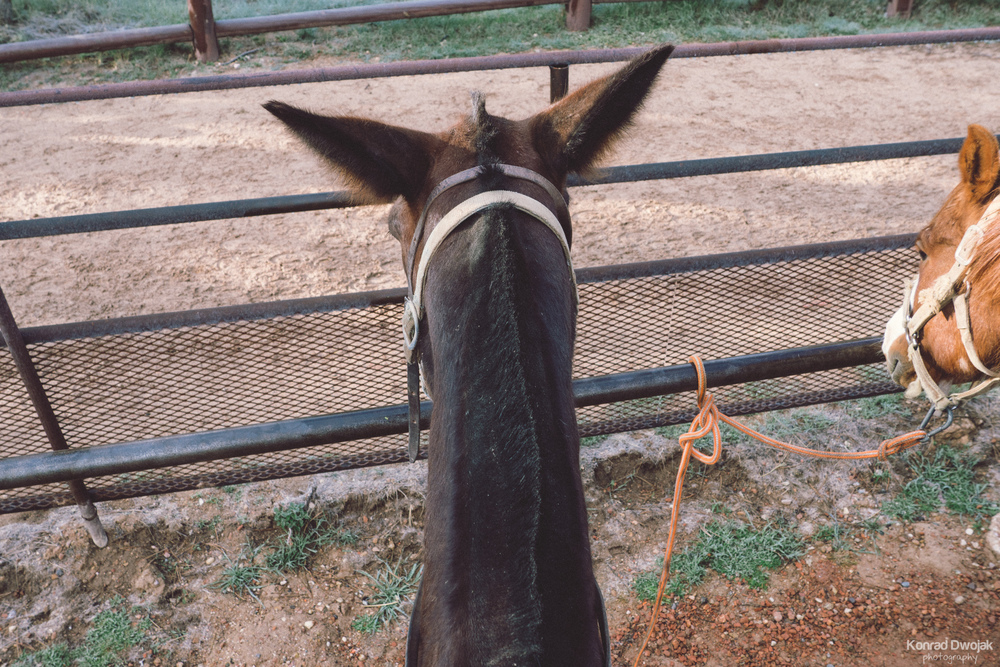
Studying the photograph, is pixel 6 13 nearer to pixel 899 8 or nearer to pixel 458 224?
pixel 458 224

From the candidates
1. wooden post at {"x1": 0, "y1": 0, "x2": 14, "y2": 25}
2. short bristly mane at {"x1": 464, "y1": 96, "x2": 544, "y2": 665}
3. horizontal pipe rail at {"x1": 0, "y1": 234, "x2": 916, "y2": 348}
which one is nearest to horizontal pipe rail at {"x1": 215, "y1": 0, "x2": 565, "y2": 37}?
wooden post at {"x1": 0, "y1": 0, "x2": 14, "y2": 25}

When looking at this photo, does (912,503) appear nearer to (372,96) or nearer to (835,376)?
(835,376)

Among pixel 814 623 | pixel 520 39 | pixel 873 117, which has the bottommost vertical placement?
pixel 814 623

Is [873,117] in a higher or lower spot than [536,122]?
lower

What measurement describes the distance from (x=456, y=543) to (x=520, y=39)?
10.2 metres

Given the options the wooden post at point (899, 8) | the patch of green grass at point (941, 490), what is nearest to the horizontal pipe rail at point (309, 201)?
the patch of green grass at point (941, 490)

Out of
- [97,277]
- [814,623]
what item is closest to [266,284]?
[97,277]

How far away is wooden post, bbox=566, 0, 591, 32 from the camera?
1022 centimetres

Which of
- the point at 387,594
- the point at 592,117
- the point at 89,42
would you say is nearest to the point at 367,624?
the point at 387,594

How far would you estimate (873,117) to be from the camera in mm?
7621

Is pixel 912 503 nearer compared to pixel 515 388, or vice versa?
pixel 515 388

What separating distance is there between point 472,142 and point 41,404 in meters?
1.92

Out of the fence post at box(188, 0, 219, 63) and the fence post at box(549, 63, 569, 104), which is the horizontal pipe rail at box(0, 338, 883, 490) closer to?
the fence post at box(549, 63, 569, 104)

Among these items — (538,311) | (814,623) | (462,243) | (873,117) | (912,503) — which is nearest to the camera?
(538,311)
